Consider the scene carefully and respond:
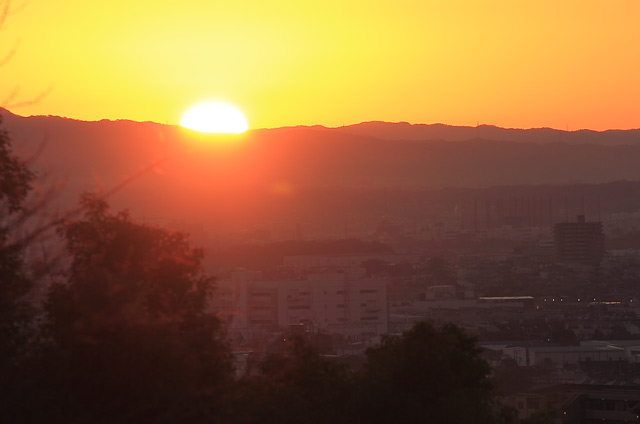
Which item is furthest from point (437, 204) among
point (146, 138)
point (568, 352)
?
point (568, 352)

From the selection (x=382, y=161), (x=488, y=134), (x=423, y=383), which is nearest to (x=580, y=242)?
(x=382, y=161)

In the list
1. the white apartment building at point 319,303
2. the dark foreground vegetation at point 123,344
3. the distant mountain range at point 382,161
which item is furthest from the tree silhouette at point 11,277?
the distant mountain range at point 382,161

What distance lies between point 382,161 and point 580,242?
52.8 m

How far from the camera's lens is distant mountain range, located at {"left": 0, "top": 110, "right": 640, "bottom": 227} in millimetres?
89875

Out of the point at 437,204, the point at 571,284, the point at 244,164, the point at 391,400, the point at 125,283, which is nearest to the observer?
the point at 125,283

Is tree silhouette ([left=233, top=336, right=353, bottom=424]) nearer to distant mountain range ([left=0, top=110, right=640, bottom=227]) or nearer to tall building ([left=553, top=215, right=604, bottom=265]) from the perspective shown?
distant mountain range ([left=0, top=110, right=640, bottom=227])

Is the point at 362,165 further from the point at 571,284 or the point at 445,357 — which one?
the point at 445,357

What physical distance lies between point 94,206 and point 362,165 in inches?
4453

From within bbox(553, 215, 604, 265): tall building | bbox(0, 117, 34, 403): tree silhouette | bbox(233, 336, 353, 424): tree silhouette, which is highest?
bbox(553, 215, 604, 265): tall building

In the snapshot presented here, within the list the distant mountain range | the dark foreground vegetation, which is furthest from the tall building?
the dark foreground vegetation

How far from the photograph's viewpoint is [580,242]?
71.2 metres

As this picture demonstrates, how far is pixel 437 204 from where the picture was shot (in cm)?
11069

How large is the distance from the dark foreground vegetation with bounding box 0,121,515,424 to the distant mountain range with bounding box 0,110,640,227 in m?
59.0

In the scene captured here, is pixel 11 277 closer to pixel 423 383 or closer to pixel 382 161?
pixel 423 383
